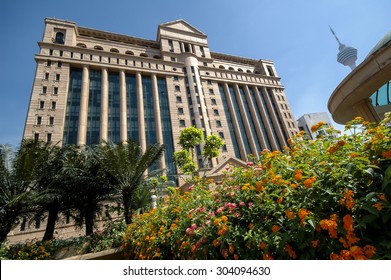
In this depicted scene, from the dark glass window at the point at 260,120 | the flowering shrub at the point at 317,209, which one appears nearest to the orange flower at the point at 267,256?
the flowering shrub at the point at 317,209

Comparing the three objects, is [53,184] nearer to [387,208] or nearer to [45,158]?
[45,158]

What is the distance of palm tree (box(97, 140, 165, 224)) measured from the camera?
423 inches

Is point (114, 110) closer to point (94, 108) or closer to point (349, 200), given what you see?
point (94, 108)

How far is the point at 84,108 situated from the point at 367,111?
3204 centimetres

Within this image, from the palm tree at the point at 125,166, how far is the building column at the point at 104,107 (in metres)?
18.0

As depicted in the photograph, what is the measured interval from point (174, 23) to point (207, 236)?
4923 centimetres

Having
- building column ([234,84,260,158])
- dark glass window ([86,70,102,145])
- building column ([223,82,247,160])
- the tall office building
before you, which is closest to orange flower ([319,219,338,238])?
the tall office building

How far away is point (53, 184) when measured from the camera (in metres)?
11.8

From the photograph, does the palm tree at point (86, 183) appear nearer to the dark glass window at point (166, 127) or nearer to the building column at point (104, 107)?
the dark glass window at point (166, 127)

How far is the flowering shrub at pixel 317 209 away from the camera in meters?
1.54

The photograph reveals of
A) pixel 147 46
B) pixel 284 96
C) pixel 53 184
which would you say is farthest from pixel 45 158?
pixel 284 96

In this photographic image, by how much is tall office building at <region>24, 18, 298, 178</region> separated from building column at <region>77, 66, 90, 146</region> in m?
0.13

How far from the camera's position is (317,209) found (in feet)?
5.88
